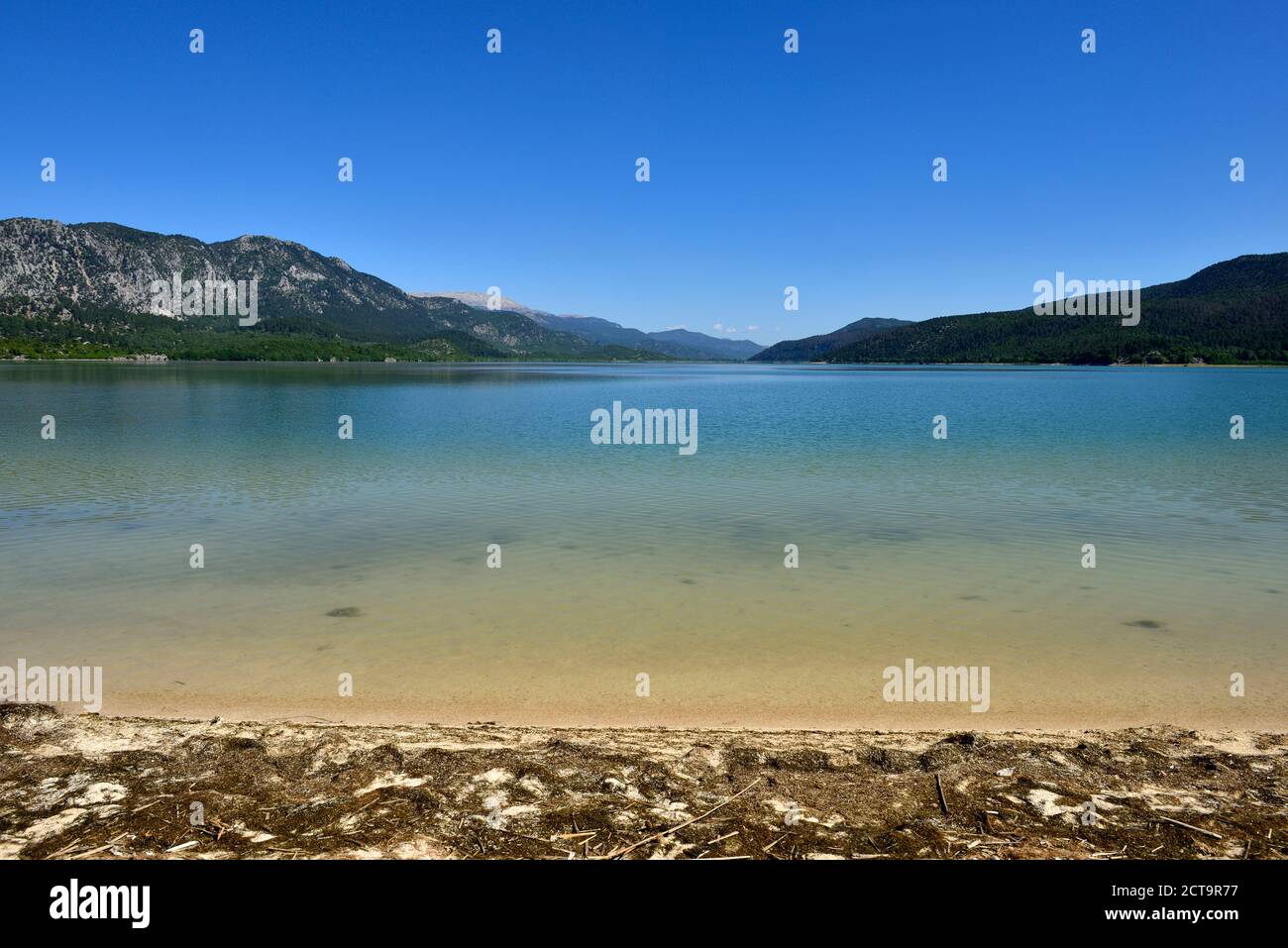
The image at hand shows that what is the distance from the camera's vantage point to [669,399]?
82000 millimetres

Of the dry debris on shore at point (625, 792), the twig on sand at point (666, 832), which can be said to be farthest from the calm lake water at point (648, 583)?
the twig on sand at point (666, 832)

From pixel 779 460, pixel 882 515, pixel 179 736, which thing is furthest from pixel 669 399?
pixel 179 736

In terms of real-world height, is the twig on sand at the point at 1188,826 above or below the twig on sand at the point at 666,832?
below

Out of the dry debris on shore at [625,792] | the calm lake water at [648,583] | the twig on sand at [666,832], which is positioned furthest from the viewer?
the calm lake water at [648,583]

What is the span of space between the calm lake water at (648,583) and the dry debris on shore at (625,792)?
1.08 meters

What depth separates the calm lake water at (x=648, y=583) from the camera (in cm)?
892

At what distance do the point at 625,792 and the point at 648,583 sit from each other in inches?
295

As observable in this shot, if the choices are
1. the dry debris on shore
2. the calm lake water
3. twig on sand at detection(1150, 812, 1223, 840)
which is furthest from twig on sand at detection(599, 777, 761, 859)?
twig on sand at detection(1150, 812, 1223, 840)

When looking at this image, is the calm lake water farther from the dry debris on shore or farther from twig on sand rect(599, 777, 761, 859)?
twig on sand rect(599, 777, 761, 859)

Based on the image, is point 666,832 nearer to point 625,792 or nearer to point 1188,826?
point 625,792

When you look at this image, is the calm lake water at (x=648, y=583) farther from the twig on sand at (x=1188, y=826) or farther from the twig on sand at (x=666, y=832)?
the twig on sand at (x=1188, y=826)

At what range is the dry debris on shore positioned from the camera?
5168mm

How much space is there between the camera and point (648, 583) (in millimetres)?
13414
